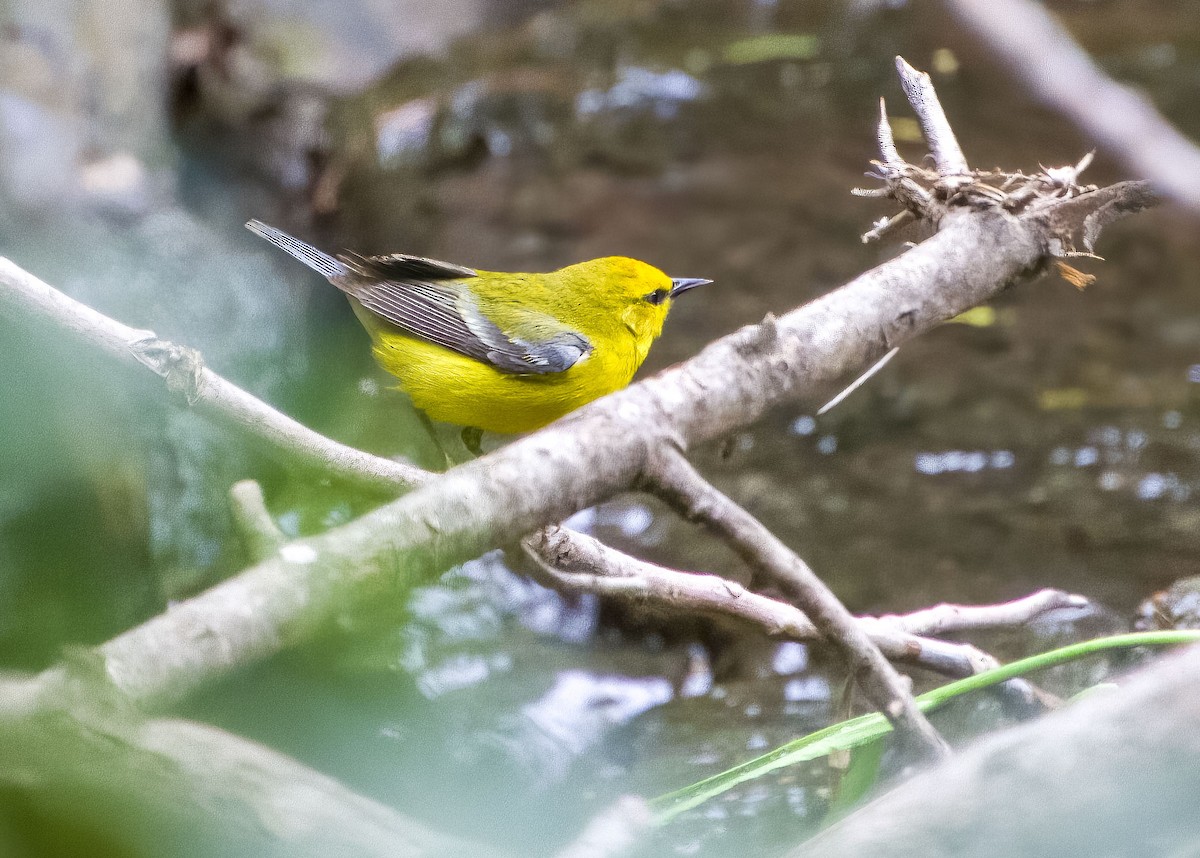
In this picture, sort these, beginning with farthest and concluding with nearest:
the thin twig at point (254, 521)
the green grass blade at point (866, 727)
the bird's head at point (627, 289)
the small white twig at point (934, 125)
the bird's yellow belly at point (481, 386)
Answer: the bird's head at point (627, 289) → the bird's yellow belly at point (481, 386) → the small white twig at point (934, 125) → the thin twig at point (254, 521) → the green grass blade at point (866, 727)

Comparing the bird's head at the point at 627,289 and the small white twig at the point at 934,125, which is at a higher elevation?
the bird's head at the point at 627,289

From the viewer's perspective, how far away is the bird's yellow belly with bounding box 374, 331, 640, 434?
308 cm

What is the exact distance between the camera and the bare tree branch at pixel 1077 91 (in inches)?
33.5

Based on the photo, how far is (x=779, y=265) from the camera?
22.4 ft

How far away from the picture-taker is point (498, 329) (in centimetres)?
322

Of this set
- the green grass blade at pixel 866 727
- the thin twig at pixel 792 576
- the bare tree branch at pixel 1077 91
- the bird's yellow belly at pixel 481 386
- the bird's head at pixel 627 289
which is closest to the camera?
the bare tree branch at pixel 1077 91

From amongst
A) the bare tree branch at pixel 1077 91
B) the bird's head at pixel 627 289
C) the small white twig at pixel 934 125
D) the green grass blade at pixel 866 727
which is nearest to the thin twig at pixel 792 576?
the green grass blade at pixel 866 727

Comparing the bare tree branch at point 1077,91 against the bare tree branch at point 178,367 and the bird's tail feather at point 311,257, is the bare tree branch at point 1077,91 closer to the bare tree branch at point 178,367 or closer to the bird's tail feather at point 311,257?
the bare tree branch at point 178,367

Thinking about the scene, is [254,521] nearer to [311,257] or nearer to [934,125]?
[311,257]

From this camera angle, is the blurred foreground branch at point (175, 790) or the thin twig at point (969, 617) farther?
the thin twig at point (969, 617)

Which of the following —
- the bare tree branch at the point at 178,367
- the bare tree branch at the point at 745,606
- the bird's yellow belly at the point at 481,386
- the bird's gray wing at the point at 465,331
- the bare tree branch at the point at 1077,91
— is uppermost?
the bird's gray wing at the point at 465,331

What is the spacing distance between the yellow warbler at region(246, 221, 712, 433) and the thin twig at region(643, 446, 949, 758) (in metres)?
1.51

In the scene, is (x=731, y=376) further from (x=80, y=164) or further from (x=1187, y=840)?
(x=80, y=164)

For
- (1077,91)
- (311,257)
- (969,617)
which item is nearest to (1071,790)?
(1077,91)
